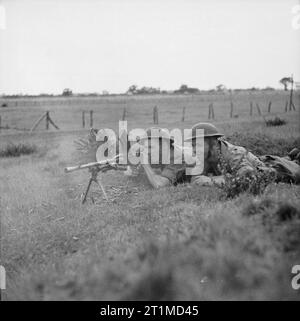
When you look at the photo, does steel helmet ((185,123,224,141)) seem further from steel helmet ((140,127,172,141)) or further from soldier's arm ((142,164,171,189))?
soldier's arm ((142,164,171,189))

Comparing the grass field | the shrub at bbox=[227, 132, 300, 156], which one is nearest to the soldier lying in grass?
the grass field

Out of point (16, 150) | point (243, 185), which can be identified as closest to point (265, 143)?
point (243, 185)

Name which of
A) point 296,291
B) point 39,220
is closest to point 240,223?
point 296,291

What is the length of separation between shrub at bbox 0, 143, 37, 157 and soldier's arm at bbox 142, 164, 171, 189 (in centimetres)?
779

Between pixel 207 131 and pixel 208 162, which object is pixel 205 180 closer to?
pixel 208 162

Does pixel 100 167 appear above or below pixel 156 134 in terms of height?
below

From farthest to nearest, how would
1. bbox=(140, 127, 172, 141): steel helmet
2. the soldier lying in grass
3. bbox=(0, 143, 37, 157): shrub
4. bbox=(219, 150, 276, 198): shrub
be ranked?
bbox=(0, 143, 37, 157): shrub, bbox=(140, 127, 172, 141): steel helmet, the soldier lying in grass, bbox=(219, 150, 276, 198): shrub

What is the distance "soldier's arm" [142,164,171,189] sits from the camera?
7438 mm

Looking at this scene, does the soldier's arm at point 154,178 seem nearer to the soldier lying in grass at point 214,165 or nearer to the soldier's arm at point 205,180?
the soldier lying in grass at point 214,165

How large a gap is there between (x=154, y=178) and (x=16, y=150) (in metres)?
8.31

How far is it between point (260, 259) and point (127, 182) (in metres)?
5.49

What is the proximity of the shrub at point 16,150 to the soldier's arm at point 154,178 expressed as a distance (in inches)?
307

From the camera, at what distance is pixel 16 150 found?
14.1m

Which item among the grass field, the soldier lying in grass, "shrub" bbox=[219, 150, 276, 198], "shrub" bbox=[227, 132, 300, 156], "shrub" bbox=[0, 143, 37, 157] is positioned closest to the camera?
the grass field
